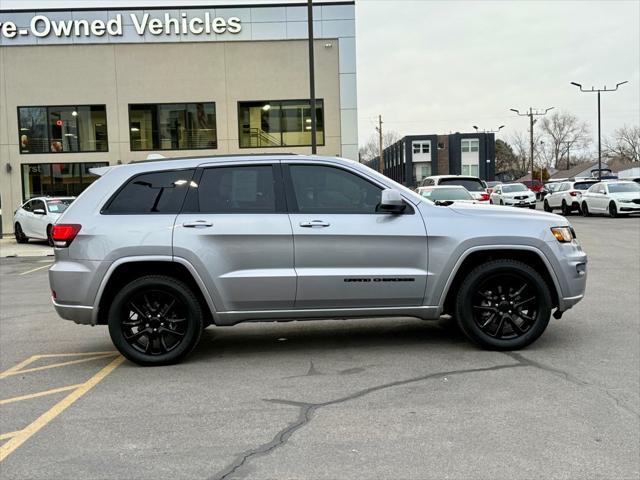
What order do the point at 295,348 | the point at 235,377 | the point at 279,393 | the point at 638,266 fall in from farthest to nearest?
the point at 638,266
the point at 295,348
the point at 235,377
the point at 279,393

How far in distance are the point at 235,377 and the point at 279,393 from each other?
616 millimetres

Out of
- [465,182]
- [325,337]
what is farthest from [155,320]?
[465,182]

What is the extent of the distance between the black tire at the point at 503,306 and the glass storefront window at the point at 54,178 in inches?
986

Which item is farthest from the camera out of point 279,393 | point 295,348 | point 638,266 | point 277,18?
point 277,18

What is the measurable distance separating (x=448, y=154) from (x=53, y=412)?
8889 cm

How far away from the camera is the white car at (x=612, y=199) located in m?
25.0

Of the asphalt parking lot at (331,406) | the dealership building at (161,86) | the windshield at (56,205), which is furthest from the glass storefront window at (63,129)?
the asphalt parking lot at (331,406)

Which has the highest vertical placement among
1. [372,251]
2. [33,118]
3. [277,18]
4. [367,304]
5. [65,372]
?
[277,18]

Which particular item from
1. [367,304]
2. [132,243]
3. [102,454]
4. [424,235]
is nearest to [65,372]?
A: [132,243]

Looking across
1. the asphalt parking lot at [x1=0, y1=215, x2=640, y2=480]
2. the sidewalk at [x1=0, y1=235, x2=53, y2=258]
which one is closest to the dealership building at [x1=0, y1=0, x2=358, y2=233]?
the sidewalk at [x1=0, y1=235, x2=53, y2=258]

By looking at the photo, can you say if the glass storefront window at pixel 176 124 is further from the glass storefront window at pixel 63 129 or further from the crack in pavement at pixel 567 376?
the crack in pavement at pixel 567 376

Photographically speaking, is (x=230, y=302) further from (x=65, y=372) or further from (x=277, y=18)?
(x=277, y=18)

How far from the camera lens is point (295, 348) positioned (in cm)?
631

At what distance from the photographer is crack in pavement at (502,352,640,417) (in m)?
4.44
